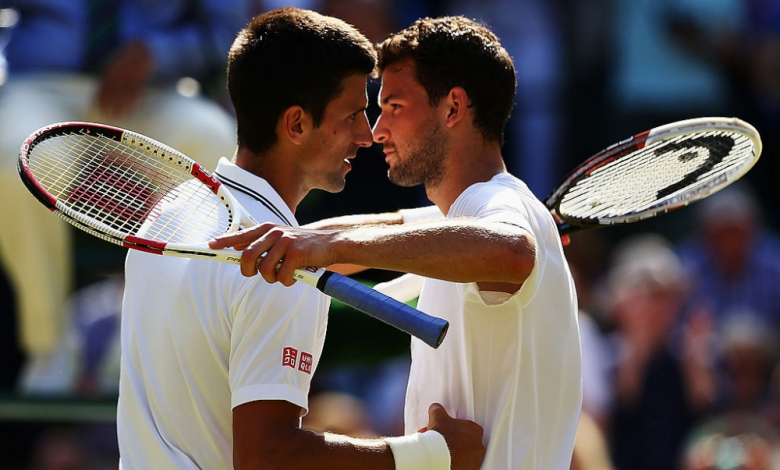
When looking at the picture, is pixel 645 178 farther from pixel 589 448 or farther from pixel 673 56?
pixel 673 56

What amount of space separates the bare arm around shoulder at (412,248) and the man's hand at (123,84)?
3.88 m

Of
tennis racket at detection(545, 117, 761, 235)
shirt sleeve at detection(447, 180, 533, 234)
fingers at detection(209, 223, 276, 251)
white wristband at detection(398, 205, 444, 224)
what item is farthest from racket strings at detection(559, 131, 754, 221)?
fingers at detection(209, 223, 276, 251)

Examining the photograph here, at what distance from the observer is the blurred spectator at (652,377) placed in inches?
283

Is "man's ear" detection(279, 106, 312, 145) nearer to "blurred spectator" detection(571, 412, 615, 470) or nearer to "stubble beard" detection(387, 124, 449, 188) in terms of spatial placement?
"stubble beard" detection(387, 124, 449, 188)

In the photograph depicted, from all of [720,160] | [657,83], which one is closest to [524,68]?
[657,83]

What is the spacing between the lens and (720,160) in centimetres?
392

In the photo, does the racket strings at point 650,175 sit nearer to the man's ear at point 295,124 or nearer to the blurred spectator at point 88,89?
the man's ear at point 295,124

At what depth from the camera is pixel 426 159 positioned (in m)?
3.53

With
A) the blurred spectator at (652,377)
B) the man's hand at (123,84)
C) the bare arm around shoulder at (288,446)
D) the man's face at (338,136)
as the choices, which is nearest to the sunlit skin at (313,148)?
the man's face at (338,136)

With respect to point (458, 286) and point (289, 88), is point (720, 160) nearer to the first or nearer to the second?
point (458, 286)

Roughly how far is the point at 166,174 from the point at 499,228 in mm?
1030

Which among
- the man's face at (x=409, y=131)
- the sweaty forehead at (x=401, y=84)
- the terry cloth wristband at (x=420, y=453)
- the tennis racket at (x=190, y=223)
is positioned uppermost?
the sweaty forehead at (x=401, y=84)

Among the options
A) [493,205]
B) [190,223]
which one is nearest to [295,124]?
[190,223]

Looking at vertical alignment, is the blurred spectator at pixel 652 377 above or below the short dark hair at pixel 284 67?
below
